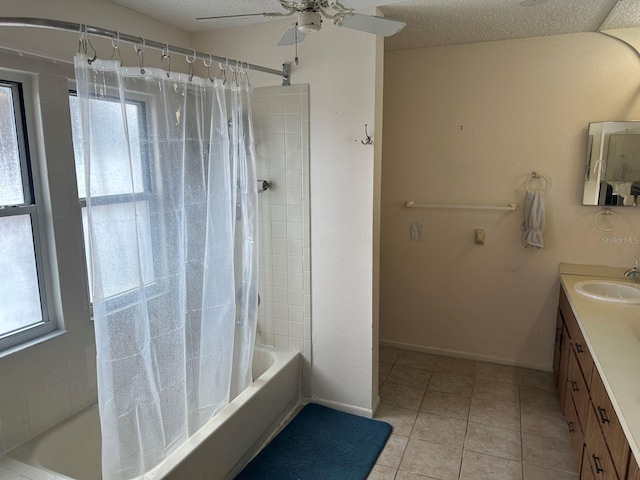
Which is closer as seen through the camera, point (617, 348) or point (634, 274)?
point (617, 348)

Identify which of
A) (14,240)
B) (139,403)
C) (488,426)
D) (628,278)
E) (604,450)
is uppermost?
(14,240)

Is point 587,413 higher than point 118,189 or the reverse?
the reverse

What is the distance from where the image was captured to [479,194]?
10.9 feet

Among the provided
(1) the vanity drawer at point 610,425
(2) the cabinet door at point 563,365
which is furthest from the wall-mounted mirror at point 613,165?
(1) the vanity drawer at point 610,425

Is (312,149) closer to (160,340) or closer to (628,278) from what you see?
(160,340)

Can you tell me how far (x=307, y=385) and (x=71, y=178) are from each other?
1.86m

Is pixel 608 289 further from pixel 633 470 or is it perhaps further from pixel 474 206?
pixel 633 470

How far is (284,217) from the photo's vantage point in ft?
9.25

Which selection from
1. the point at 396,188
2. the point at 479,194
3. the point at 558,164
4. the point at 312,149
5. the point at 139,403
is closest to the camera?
the point at 139,403

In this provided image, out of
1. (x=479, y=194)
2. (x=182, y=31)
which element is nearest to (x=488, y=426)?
(x=479, y=194)

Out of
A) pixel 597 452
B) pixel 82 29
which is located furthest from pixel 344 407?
pixel 82 29

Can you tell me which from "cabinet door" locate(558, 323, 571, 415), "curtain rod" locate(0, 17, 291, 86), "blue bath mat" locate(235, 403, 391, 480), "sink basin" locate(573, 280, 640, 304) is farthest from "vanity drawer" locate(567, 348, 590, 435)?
"curtain rod" locate(0, 17, 291, 86)

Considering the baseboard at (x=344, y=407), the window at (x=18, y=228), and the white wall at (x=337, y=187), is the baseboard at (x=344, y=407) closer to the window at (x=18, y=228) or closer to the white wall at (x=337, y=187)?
the white wall at (x=337, y=187)

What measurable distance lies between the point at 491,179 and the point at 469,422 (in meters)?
1.68
